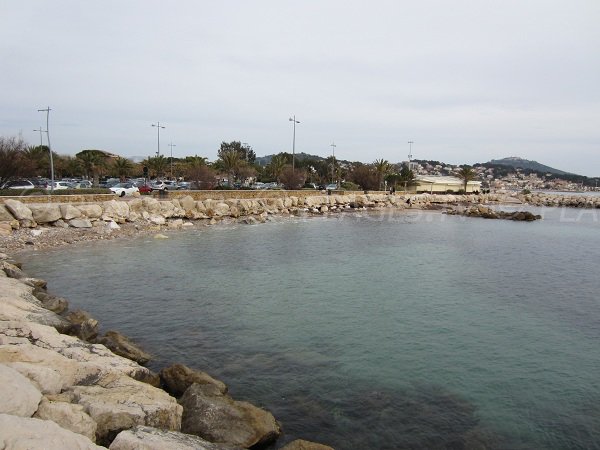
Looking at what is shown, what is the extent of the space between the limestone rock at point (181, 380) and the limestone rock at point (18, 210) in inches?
851

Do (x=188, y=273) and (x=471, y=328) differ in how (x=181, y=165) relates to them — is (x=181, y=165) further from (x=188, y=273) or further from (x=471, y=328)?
(x=471, y=328)

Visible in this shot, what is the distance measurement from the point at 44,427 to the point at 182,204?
115 ft

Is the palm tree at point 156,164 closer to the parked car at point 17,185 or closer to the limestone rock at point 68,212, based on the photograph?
the parked car at point 17,185

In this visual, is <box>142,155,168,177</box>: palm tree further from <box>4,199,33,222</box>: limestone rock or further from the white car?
<box>4,199,33,222</box>: limestone rock

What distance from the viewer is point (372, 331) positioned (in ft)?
41.1

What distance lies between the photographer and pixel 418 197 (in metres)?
79.6

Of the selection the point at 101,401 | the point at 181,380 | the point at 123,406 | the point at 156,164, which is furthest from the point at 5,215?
the point at 156,164

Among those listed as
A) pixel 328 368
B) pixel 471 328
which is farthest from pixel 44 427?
pixel 471 328

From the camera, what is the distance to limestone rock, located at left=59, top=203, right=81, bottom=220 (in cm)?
2809

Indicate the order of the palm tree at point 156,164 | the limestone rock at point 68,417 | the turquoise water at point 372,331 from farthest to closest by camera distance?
the palm tree at point 156,164 → the turquoise water at point 372,331 → the limestone rock at point 68,417

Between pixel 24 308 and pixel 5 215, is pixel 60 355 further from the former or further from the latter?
pixel 5 215

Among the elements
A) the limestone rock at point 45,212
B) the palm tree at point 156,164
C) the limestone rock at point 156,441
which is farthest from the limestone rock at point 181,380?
the palm tree at point 156,164

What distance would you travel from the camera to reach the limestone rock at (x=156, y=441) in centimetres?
531

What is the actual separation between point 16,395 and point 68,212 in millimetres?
25349
